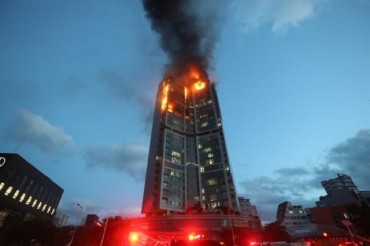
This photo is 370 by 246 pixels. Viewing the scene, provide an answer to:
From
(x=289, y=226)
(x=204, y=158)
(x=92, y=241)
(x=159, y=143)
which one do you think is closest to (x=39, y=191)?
(x=92, y=241)

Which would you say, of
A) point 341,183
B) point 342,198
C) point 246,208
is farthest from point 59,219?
point 341,183

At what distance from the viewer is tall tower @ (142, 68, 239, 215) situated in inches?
3056

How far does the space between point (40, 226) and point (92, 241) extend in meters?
13.8

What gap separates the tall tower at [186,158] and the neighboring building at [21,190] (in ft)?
120

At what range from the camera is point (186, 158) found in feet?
312

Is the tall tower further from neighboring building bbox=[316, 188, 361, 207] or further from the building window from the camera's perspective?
the building window

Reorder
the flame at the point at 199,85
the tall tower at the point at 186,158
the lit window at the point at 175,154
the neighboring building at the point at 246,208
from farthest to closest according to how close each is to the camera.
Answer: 1. the flame at the point at 199,85
2. the neighboring building at the point at 246,208
3. the lit window at the point at 175,154
4. the tall tower at the point at 186,158

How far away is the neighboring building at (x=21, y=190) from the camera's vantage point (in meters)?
58.2

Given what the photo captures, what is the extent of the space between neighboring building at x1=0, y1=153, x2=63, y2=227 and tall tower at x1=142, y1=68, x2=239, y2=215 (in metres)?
36.4

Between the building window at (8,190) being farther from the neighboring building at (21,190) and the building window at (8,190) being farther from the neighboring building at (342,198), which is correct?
the neighboring building at (342,198)

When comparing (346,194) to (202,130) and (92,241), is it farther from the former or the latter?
(92,241)

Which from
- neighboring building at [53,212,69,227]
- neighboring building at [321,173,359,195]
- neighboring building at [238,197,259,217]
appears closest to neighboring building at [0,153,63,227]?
neighboring building at [53,212,69,227]

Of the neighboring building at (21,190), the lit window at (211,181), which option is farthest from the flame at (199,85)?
the neighboring building at (21,190)

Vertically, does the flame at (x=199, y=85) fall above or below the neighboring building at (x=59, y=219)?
above
